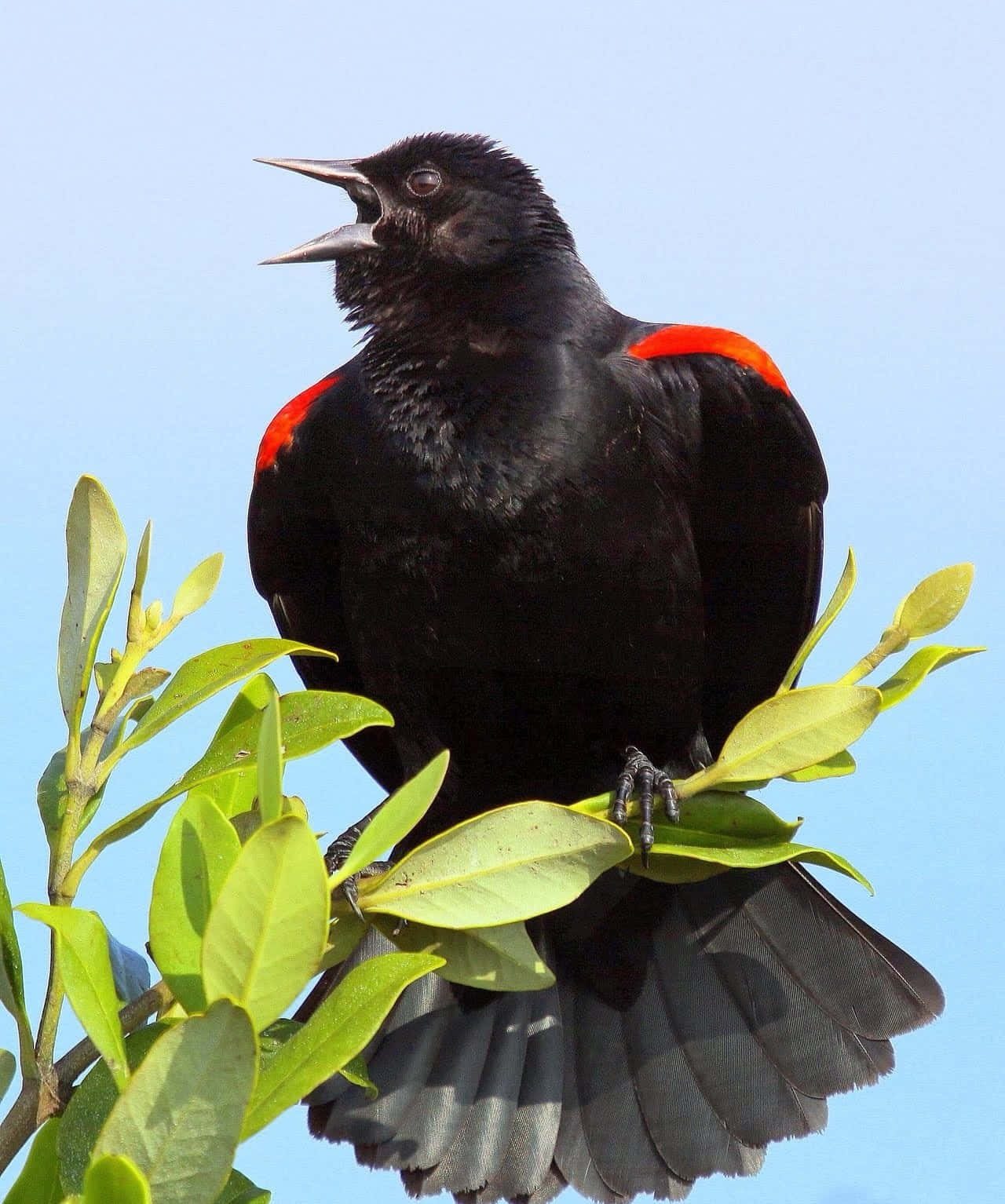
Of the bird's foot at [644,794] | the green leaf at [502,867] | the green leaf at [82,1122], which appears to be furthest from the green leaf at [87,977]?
the bird's foot at [644,794]

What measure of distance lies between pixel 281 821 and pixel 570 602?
68.3 inches

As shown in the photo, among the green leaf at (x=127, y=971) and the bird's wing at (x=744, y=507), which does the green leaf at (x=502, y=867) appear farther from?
the bird's wing at (x=744, y=507)

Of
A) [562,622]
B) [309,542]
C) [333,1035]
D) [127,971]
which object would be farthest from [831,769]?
[309,542]

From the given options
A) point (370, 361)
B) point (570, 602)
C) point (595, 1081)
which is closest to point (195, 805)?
point (570, 602)

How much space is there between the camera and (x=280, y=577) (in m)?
3.40

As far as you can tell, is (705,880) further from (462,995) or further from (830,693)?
(830,693)

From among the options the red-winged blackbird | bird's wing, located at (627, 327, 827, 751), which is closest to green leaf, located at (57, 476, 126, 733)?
the red-winged blackbird

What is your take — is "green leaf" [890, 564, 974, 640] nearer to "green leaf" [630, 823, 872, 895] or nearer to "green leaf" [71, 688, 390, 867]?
"green leaf" [630, 823, 872, 895]

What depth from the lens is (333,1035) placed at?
1.32m

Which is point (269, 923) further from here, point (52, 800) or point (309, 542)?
point (309, 542)

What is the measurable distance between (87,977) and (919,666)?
948 millimetres

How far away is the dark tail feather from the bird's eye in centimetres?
154

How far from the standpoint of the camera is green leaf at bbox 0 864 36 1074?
1457 millimetres

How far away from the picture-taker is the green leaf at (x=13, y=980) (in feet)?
4.78
